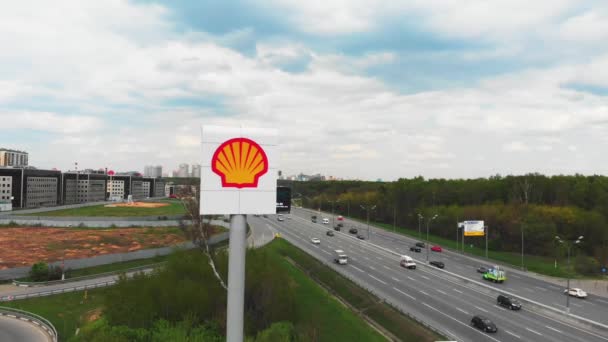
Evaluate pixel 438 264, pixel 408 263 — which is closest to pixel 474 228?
pixel 438 264

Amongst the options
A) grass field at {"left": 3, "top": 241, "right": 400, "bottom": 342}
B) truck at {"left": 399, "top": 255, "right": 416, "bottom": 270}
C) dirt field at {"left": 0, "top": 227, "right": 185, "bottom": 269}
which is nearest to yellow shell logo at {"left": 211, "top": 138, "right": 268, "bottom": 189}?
grass field at {"left": 3, "top": 241, "right": 400, "bottom": 342}

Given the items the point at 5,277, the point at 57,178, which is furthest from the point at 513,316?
the point at 57,178

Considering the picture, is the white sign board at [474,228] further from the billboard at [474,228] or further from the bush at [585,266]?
the bush at [585,266]

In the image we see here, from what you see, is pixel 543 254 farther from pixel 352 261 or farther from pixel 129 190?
pixel 129 190

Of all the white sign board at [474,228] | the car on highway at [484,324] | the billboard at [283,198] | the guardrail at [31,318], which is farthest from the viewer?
the white sign board at [474,228]

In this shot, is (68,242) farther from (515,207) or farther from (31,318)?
(515,207)

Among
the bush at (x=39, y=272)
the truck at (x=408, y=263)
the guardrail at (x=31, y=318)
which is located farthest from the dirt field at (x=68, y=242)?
Answer: the truck at (x=408, y=263)
